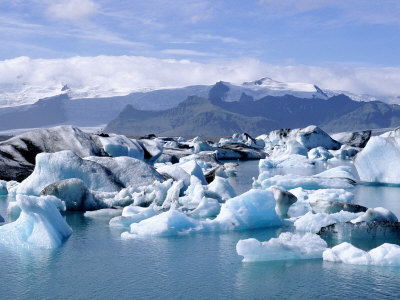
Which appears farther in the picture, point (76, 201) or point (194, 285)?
point (76, 201)

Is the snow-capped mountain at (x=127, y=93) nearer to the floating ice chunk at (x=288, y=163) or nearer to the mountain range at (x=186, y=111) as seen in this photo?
the mountain range at (x=186, y=111)

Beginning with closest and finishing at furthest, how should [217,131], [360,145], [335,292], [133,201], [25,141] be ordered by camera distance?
[335,292] → [133,201] → [25,141] → [360,145] → [217,131]

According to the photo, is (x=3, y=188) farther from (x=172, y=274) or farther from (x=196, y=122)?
(x=196, y=122)

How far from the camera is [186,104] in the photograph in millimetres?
158000

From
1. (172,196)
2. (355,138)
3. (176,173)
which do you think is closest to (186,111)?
(355,138)

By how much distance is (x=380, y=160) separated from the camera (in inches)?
645

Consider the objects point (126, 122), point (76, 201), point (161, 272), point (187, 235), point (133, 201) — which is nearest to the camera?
point (161, 272)

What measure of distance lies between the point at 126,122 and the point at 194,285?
396 feet

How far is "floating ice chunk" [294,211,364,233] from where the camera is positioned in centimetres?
836

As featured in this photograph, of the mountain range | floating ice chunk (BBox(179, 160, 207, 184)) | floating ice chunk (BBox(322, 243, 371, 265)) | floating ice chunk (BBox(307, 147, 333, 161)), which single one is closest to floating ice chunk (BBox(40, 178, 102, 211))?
A: floating ice chunk (BBox(179, 160, 207, 184))

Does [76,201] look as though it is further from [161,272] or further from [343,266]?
[343,266]

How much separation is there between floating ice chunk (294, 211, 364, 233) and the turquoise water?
1.43 metres

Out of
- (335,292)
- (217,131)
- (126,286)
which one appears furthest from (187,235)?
(217,131)

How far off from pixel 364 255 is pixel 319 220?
2164mm
